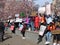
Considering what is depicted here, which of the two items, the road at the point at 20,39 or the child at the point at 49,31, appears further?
the road at the point at 20,39

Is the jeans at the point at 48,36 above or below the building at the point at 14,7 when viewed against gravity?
above

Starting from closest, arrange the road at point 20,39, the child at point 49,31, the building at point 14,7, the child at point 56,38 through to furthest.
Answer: the child at point 56,38 < the child at point 49,31 < the road at point 20,39 < the building at point 14,7

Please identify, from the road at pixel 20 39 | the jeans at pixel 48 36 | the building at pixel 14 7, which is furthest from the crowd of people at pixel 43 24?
the building at pixel 14 7

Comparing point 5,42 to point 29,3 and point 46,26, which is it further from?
point 29,3

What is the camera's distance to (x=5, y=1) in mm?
80938

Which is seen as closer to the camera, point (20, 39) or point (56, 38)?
point (56, 38)

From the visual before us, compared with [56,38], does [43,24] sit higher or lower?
higher

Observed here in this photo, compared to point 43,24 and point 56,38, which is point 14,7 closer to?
point 43,24

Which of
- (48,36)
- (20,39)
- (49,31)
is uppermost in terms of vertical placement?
(49,31)

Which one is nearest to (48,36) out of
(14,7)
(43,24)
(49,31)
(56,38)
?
(49,31)

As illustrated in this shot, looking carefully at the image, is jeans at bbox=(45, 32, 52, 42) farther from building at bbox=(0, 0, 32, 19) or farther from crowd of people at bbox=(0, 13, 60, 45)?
building at bbox=(0, 0, 32, 19)

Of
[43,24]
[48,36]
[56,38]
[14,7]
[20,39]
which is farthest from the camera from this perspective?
[14,7]

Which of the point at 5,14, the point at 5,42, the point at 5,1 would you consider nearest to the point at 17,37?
the point at 5,42

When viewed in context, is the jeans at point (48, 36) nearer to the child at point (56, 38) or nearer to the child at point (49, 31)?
the child at point (49, 31)
